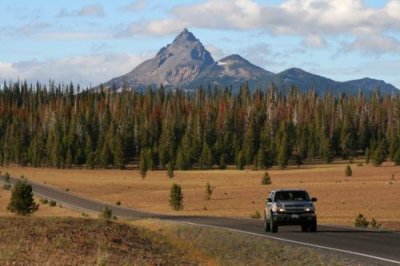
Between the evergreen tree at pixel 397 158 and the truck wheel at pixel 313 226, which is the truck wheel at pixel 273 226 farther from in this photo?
the evergreen tree at pixel 397 158

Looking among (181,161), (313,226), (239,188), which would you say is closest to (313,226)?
(313,226)

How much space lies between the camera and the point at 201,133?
15688 cm

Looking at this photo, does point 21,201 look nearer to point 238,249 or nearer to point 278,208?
point 278,208

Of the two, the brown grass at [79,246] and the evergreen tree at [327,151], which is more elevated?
the evergreen tree at [327,151]

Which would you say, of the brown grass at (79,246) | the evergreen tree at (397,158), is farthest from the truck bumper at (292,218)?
the evergreen tree at (397,158)

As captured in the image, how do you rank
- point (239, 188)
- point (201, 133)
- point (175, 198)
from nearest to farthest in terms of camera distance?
1. point (175, 198)
2. point (239, 188)
3. point (201, 133)

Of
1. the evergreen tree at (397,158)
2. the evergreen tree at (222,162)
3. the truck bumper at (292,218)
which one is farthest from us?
the evergreen tree at (222,162)

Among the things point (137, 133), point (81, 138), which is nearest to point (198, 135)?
point (137, 133)

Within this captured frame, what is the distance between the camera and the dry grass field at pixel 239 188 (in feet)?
206

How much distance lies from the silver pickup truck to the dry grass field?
30.3ft

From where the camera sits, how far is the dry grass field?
62775mm

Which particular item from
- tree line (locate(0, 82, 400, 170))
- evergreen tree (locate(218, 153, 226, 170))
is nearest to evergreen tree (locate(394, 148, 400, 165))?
tree line (locate(0, 82, 400, 170))

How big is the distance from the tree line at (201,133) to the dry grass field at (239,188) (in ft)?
24.1

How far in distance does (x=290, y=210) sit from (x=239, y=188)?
6152 centimetres
